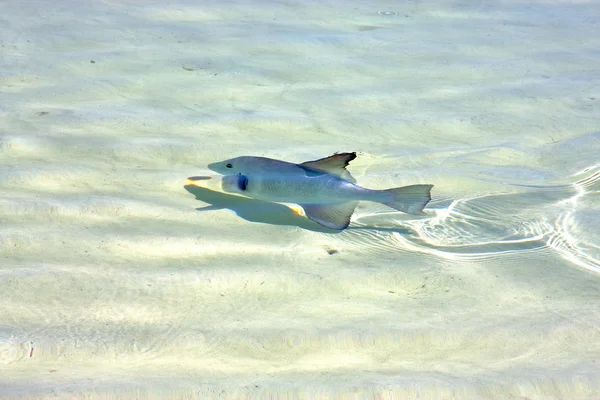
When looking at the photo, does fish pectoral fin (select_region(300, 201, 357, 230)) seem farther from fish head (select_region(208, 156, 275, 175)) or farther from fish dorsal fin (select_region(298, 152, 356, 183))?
fish head (select_region(208, 156, 275, 175))

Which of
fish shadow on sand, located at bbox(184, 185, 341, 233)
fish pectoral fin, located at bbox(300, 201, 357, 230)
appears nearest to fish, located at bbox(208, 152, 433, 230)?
fish pectoral fin, located at bbox(300, 201, 357, 230)

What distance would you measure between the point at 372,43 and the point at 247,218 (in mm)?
3179

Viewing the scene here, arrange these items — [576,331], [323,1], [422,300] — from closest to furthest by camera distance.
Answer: [576,331] → [422,300] → [323,1]

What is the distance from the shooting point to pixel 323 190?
305cm

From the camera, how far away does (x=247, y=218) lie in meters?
3.22

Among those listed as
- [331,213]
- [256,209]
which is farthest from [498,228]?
[256,209]

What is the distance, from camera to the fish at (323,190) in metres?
3.03

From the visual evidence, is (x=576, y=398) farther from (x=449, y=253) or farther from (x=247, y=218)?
(x=247, y=218)

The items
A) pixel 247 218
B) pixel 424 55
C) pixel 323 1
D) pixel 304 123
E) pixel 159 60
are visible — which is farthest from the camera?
pixel 323 1

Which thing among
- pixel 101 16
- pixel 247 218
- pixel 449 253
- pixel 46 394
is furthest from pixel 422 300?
pixel 101 16

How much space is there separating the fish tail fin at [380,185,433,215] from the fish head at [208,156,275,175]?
1.92 feet

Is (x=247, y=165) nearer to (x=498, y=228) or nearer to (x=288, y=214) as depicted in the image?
(x=288, y=214)

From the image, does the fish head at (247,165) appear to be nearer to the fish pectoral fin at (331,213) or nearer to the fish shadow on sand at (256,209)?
the fish shadow on sand at (256,209)

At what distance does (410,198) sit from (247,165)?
0.81 meters
